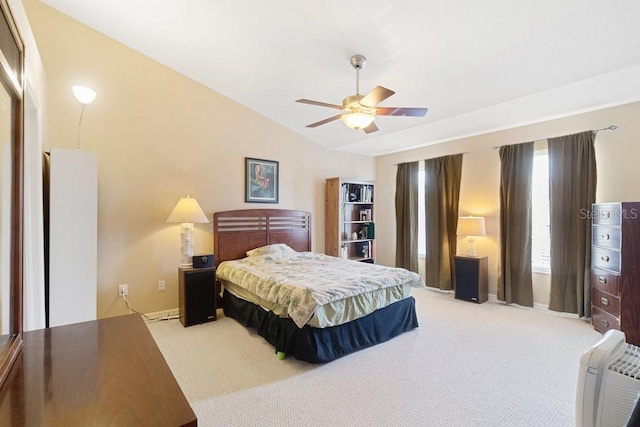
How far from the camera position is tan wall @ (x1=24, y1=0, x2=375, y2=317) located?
3.22 m

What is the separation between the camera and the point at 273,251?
4.25 metres

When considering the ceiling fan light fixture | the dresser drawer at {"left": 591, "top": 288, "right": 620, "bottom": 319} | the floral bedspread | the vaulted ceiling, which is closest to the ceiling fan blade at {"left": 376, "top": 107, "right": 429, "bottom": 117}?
the ceiling fan light fixture

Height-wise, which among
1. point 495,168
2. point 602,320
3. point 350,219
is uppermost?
point 495,168

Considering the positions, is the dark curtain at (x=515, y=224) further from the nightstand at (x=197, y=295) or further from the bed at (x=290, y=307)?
the nightstand at (x=197, y=295)

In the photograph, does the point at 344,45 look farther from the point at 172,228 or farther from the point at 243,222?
the point at 172,228

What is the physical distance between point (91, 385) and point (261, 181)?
12.5ft

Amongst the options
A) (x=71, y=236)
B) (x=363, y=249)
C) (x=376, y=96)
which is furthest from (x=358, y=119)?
(x=363, y=249)

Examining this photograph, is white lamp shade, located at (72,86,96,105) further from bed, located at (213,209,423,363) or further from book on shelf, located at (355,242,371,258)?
book on shelf, located at (355,242,371,258)

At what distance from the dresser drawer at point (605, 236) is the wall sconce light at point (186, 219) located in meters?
4.41

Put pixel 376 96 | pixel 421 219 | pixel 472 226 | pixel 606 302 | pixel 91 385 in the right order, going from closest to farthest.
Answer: pixel 91 385, pixel 376 96, pixel 606 302, pixel 472 226, pixel 421 219

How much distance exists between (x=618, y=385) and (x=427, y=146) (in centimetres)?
449

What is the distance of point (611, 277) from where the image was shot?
3.12 meters

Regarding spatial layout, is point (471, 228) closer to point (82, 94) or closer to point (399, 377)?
point (399, 377)

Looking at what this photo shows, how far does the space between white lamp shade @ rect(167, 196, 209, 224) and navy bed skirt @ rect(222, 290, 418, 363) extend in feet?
3.51
